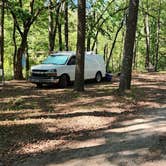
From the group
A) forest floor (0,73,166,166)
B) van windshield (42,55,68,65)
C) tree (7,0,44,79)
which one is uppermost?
tree (7,0,44,79)

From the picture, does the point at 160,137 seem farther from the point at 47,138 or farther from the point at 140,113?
the point at 140,113

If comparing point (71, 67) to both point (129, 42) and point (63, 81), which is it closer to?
point (63, 81)

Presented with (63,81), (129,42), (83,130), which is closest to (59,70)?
(63,81)

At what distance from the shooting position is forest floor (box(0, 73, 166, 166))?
7852mm

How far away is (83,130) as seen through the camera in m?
10.4

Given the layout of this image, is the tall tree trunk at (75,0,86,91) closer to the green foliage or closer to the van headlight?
the van headlight

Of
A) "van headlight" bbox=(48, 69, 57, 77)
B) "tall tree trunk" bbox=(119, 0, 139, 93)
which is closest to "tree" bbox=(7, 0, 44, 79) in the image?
"van headlight" bbox=(48, 69, 57, 77)

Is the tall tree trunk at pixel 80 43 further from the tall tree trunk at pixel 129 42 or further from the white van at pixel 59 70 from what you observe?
the white van at pixel 59 70

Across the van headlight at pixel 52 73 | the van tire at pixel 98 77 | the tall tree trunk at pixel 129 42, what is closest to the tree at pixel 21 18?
the van tire at pixel 98 77

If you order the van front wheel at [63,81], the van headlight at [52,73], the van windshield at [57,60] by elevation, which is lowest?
the van front wheel at [63,81]

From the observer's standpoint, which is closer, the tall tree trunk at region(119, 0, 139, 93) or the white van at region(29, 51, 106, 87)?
the tall tree trunk at region(119, 0, 139, 93)

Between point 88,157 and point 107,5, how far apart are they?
114 feet

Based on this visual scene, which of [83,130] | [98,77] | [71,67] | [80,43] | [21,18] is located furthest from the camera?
[21,18]

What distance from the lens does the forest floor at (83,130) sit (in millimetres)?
7852
